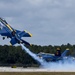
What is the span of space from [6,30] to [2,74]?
26.0 metres

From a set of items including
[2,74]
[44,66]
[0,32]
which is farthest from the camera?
[44,66]

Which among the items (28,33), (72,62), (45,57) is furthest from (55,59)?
(28,33)

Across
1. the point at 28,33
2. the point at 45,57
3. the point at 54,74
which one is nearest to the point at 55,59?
the point at 45,57

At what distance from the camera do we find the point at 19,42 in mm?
143750

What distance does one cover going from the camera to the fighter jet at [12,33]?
142 metres

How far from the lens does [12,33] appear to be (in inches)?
5694

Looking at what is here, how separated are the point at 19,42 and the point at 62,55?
177 feet

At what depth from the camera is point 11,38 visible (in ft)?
469

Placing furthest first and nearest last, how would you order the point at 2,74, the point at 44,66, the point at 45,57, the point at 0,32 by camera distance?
the point at 45,57 → the point at 44,66 → the point at 0,32 → the point at 2,74

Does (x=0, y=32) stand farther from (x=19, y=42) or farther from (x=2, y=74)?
(x=2, y=74)

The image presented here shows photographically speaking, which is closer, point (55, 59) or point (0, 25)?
point (0, 25)

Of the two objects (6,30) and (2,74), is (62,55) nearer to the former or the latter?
(6,30)

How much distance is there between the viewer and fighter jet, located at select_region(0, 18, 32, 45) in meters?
142

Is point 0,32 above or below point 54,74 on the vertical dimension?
above
